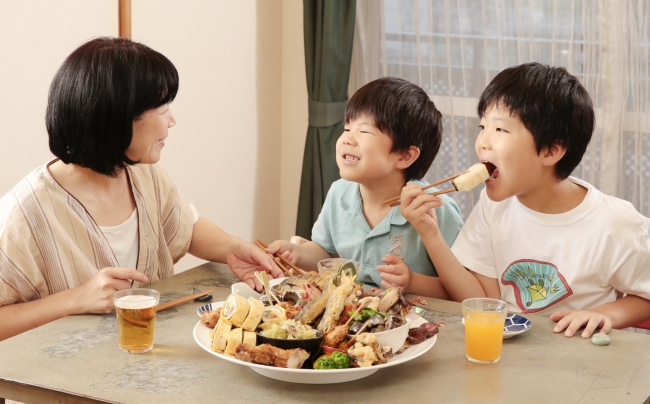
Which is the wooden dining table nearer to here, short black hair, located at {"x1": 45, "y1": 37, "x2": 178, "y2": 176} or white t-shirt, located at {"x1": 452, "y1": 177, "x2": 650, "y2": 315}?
white t-shirt, located at {"x1": 452, "y1": 177, "x2": 650, "y2": 315}

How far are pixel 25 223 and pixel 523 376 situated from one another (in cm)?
110

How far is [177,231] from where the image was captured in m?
2.04

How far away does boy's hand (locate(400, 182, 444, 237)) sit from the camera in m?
1.85

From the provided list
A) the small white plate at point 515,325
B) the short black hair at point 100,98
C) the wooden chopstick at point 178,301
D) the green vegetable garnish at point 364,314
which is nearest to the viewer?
the green vegetable garnish at point 364,314

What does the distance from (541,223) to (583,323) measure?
42 cm

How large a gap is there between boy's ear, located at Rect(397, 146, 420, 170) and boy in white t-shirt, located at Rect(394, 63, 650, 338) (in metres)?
0.24

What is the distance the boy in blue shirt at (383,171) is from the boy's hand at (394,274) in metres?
0.21

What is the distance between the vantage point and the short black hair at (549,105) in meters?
1.86

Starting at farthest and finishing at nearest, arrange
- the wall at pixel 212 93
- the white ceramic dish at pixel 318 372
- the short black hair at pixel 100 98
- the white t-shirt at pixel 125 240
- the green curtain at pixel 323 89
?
the green curtain at pixel 323 89
the wall at pixel 212 93
the white t-shirt at pixel 125 240
the short black hair at pixel 100 98
the white ceramic dish at pixel 318 372

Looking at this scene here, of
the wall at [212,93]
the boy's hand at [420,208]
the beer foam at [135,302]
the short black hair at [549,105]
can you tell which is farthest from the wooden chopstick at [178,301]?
the wall at [212,93]

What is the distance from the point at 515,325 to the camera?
58.3 inches

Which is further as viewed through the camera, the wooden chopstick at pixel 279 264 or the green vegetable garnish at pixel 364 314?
the wooden chopstick at pixel 279 264

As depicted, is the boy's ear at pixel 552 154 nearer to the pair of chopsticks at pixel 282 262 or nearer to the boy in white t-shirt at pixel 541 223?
the boy in white t-shirt at pixel 541 223

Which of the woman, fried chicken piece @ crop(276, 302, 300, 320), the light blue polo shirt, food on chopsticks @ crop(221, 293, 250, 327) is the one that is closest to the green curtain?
the light blue polo shirt
